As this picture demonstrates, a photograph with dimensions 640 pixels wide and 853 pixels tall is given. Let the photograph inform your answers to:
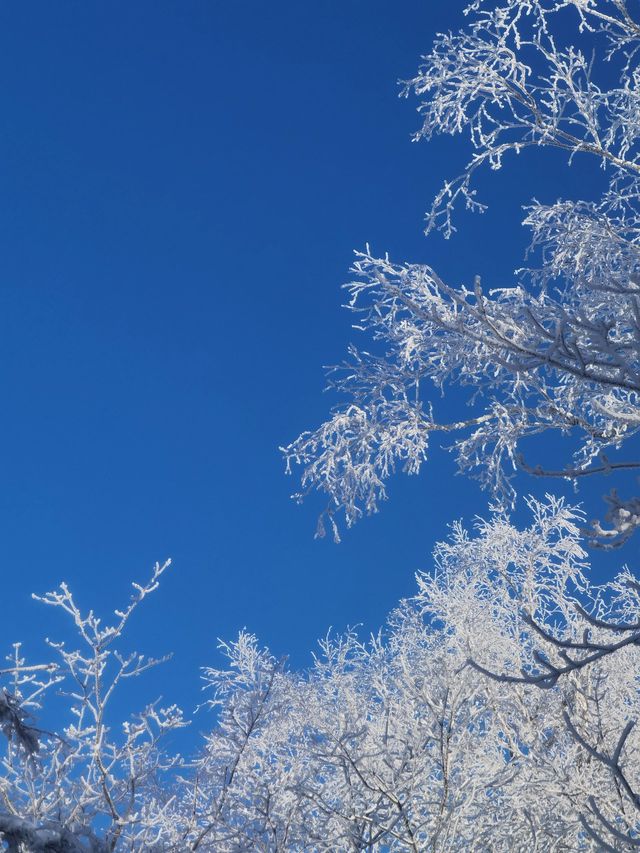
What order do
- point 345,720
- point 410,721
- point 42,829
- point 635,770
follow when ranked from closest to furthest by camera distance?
point 42,829, point 345,720, point 410,721, point 635,770

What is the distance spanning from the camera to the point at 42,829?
445 cm

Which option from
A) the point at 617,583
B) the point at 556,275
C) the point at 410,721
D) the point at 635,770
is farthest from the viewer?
the point at 617,583

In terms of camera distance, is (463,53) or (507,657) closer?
(463,53)

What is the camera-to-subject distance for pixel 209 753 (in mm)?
7625

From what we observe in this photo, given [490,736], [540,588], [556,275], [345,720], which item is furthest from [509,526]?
[345,720]

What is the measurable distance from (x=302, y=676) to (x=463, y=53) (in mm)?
10202

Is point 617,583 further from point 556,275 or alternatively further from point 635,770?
point 556,275

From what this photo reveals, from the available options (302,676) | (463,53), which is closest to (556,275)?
(463,53)

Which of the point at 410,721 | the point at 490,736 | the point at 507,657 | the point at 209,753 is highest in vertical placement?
the point at 507,657

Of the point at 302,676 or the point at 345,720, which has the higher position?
the point at 302,676

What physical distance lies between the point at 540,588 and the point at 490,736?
2.86 metres

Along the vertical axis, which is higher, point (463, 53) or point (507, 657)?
point (463, 53)

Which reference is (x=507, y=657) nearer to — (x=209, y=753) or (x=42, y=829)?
(x=209, y=753)

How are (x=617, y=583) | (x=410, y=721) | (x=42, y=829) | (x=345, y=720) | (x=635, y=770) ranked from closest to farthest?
(x=42, y=829) → (x=345, y=720) → (x=410, y=721) → (x=635, y=770) → (x=617, y=583)
